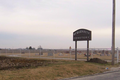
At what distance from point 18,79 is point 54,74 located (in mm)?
2589

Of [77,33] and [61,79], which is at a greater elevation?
[77,33]

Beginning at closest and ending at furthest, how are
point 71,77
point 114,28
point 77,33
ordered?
point 71,77
point 114,28
point 77,33

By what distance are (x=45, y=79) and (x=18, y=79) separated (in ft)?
5.07

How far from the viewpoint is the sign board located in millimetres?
18133

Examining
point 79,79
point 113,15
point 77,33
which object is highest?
point 113,15

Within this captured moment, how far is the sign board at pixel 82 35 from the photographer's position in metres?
18.1

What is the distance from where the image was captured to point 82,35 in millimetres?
18688

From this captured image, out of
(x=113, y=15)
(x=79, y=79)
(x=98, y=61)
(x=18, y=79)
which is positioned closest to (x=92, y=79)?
(x=79, y=79)

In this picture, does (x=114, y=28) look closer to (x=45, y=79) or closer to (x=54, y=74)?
(x=54, y=74)

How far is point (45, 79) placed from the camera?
843 centimetres

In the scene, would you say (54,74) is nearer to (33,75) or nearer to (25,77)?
(33,75)

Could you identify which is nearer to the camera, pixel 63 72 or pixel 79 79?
pixel 79 79

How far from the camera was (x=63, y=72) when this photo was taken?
1023cm

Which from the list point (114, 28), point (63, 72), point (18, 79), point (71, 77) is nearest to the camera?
point (18, 79)
